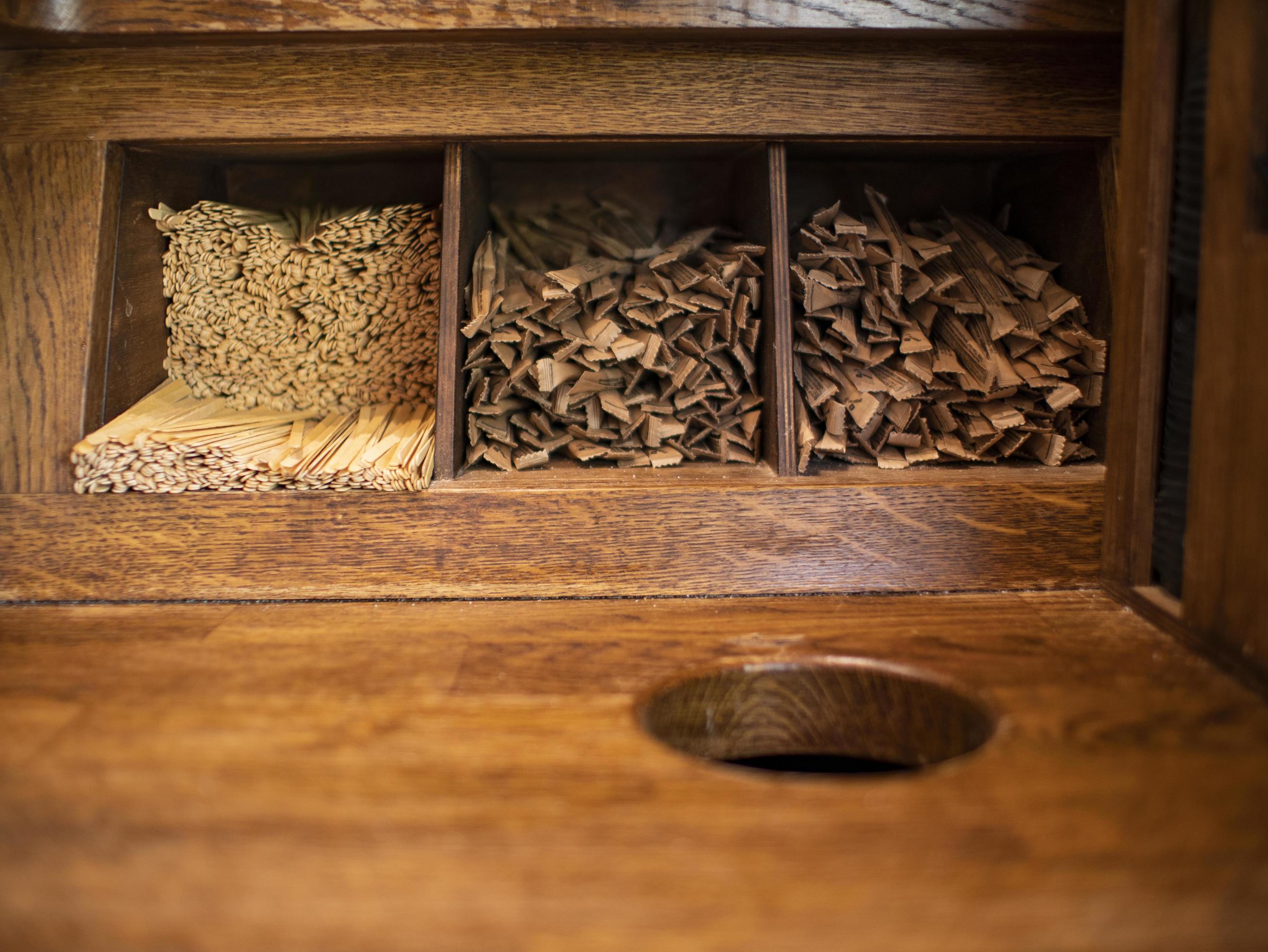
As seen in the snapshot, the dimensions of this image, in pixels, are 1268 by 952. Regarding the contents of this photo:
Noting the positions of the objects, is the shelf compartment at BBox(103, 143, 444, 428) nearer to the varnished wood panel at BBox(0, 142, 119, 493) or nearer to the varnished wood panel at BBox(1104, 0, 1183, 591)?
the varnished wood panel at BBox(0, 142, 119, 493)

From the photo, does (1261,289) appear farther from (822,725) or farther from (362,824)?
(362,824)

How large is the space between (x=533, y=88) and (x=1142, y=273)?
121cm

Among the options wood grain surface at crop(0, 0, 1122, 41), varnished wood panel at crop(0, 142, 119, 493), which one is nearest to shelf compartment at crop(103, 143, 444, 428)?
varnished wood panel at crop(0, 142, 119, 493)

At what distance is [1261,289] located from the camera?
1.34 meters

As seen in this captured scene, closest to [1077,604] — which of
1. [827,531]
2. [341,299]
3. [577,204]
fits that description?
[827,531]

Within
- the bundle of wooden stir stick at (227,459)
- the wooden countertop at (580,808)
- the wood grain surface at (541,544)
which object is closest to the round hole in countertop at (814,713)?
the wooden countertop at (580,808)

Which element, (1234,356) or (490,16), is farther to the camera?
(490,16)

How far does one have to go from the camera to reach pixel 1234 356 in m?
1.41

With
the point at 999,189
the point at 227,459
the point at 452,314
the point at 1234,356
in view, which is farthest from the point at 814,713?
the point at 999,189

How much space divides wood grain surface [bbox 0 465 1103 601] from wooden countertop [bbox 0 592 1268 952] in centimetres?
27

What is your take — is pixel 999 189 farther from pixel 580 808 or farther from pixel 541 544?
pixel 580 808

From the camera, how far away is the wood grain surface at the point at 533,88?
6.55 ft

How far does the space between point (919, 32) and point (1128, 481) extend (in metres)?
0.96

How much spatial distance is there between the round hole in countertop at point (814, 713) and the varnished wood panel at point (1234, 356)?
0.43 m
